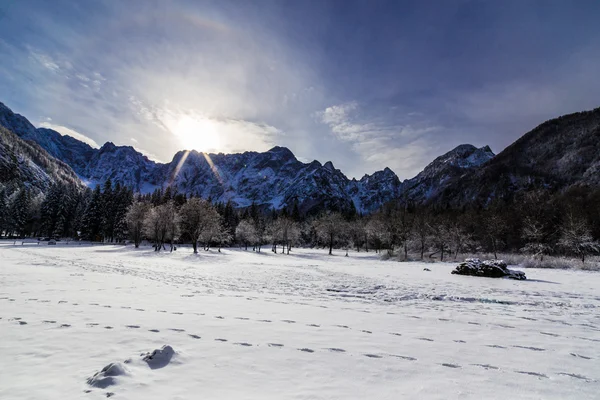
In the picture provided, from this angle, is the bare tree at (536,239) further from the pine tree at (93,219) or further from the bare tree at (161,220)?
the pine tree at (93,219)

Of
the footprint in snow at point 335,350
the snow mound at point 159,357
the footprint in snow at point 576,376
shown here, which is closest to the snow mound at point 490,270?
the footprint in snow at point 576,376

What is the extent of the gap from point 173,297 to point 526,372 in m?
12.2

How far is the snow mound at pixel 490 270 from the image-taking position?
919 inches

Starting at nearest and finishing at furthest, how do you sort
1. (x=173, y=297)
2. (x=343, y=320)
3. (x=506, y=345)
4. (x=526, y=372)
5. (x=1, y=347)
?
(x=526, y=372) → (x=1, y=347) → (x=506, y=345) → (x=343, y=320) → (x=173, y=297)

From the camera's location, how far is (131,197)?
94.1 m

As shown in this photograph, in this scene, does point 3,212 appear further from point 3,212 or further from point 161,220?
point 161,220

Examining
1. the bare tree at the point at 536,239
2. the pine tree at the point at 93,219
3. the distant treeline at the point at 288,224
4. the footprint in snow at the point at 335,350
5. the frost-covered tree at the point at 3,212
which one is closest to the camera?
the footprint in snow at the point at 335,350

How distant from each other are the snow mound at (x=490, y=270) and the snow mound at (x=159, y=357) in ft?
90.1

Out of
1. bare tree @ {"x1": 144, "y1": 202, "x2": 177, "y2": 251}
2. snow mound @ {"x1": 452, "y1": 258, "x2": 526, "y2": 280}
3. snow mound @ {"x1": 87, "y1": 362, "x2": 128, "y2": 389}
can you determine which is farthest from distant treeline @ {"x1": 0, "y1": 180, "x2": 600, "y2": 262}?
snow mound @ {"x1": 87, "y1": 362, "x2": 128, "y2": 389}

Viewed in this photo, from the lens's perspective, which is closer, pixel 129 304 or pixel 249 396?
pixel 249 396

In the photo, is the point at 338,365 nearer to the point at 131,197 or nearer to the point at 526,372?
the point at 526,372

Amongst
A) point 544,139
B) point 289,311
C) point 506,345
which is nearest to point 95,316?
point 289,311

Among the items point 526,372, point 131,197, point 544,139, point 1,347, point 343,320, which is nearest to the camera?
point 526,372

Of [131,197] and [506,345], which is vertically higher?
[131,197]
